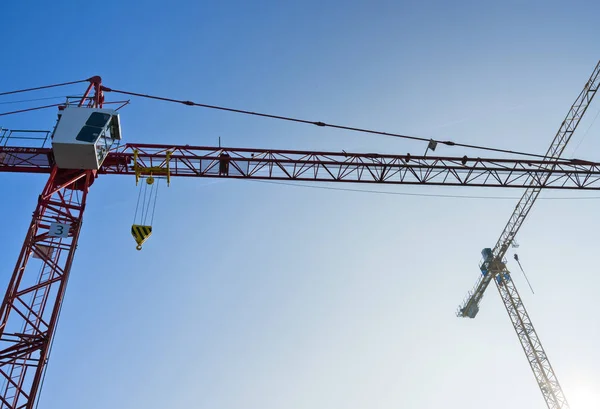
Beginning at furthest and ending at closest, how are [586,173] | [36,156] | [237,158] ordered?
[586,173]
[237,158]
[36,156]

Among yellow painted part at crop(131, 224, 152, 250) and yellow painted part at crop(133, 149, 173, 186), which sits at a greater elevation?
yellow painted part at crop(133, 149, 173, 186)

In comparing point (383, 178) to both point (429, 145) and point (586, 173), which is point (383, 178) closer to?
point (429, 145)

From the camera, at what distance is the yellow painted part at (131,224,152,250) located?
18.6 metres

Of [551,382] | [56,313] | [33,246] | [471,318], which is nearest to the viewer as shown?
[56,313]

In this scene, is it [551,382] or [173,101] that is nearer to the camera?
[173,101]

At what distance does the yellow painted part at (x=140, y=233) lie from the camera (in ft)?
61.1

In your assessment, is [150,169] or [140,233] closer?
[140,233]

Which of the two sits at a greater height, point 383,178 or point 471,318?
point 471,318


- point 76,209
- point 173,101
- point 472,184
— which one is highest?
point 173,101

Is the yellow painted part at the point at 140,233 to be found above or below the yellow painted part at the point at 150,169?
below

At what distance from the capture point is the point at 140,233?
18.7 m

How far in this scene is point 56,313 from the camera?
16.7 m

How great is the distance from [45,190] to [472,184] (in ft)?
68.5

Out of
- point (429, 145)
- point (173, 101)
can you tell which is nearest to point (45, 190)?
A: point (173, 101)
